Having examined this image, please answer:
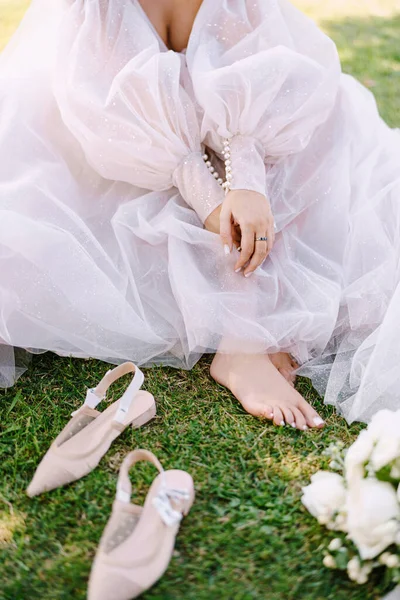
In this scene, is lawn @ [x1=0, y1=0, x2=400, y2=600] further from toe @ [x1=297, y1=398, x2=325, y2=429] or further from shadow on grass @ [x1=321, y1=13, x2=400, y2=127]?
shadow on grass @ [x1=321, y1=13, x2=400, y2=127]

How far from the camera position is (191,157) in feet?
6.45

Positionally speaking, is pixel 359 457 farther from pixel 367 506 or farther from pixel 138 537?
pixel 138 537

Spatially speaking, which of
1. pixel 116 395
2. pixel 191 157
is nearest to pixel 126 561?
pixel 116 395

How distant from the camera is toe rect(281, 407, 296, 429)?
1.78 m

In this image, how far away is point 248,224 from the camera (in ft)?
6.04

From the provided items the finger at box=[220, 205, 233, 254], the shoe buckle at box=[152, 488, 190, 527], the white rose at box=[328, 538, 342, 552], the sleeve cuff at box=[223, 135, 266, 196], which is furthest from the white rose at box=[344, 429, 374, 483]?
the sleeve cuff at box=[223, 135, 266, 196]

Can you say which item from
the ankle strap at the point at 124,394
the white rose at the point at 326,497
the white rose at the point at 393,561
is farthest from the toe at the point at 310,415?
the white rose at the point at 393,561

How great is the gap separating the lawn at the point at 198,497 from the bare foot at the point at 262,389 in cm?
3

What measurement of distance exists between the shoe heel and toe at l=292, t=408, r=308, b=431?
1.12ft

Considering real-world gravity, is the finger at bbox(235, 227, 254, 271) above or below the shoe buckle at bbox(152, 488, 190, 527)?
above

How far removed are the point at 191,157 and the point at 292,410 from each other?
27.9 inches

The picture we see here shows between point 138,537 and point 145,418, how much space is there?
42 cm

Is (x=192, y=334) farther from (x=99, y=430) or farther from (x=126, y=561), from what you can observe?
(x=126, y=561)

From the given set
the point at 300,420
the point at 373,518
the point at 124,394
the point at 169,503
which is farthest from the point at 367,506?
the point at 124,394
